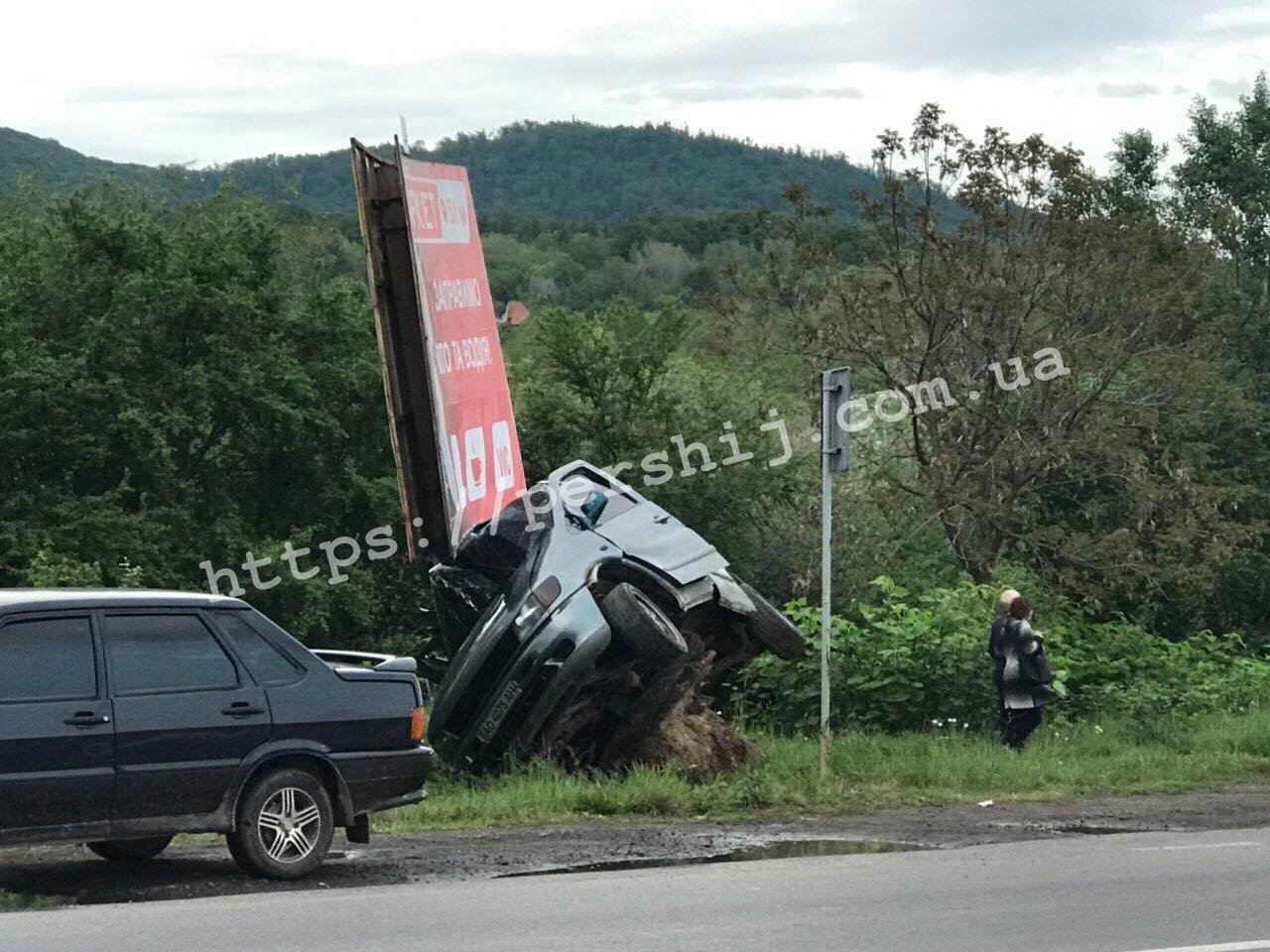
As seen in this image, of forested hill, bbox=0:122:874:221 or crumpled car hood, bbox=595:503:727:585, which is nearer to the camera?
crumpled car hood, bbox=595:503:727:585

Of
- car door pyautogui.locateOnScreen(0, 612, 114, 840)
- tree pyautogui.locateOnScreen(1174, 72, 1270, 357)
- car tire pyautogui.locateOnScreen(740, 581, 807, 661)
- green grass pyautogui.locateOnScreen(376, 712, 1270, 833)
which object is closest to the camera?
→ car door pyautogui.locateOnScreen(0, 612, 114, 840)

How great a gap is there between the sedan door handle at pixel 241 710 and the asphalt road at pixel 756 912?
3.04 feet

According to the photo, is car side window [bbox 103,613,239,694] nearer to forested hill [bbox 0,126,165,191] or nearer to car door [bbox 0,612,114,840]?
car door [bbox 0,612,114,840]

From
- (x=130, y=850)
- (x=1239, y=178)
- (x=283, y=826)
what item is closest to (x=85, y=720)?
(x=283, y=826)

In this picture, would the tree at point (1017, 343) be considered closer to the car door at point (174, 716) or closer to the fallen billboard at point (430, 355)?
the fallen billboard at point (430, 355)

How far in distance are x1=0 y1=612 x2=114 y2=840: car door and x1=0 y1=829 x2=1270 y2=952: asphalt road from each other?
19.8 inches

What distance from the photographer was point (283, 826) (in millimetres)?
8828

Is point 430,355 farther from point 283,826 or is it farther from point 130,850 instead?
point 283,826

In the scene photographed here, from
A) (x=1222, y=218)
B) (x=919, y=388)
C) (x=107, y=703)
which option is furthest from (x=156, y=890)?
(x=1222, y=218)

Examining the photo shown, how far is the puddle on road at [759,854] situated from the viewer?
29.6 feet

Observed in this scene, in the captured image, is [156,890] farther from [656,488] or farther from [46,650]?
[656,488]

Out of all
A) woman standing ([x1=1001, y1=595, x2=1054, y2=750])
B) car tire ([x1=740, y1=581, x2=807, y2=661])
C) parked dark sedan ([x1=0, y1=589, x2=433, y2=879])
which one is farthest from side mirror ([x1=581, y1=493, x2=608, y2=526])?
woman standing ([x1=1001, y1=595, x2=1054, y2=750])

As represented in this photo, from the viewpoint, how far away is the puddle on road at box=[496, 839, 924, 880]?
9.03m

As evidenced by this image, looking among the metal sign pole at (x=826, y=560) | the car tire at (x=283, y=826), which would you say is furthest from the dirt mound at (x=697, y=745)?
the car tire at (x=283, y=826)
